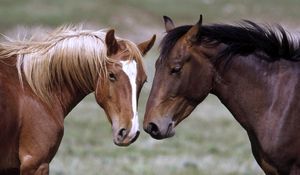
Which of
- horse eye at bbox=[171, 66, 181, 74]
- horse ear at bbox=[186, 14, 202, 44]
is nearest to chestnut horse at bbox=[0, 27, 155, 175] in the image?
horse eye at bbox=[171, 66, 181, 74]

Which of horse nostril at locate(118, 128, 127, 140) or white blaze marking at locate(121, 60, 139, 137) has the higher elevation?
white blaze marking at locate(121, 60, 139, 137)

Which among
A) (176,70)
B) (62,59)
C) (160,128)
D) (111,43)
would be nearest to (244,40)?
(176,70)

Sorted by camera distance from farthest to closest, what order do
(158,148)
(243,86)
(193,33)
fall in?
(158,148), (243,86), (193,33)

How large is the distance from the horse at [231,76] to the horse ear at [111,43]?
1.50 feet

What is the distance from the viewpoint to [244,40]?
8016 mm

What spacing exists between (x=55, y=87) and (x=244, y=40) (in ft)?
6.22

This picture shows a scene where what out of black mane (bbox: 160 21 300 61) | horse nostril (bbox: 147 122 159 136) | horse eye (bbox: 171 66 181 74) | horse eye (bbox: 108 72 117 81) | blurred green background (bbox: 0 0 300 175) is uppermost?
black mane (bbox: 160 21 300 61)

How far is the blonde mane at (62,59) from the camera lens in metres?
7.68

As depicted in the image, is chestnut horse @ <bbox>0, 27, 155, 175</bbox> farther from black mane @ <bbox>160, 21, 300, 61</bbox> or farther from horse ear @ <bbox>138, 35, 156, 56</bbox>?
black mane @ <bbox>160, 21, 300, 61</bbox>

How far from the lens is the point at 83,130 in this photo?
19594mm

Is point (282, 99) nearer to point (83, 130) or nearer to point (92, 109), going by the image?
point (83, 130)

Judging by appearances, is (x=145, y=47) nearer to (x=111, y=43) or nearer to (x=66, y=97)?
(x=111, y=43)

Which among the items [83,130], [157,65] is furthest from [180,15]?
[157,65]

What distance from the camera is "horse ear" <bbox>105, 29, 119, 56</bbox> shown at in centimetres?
762
